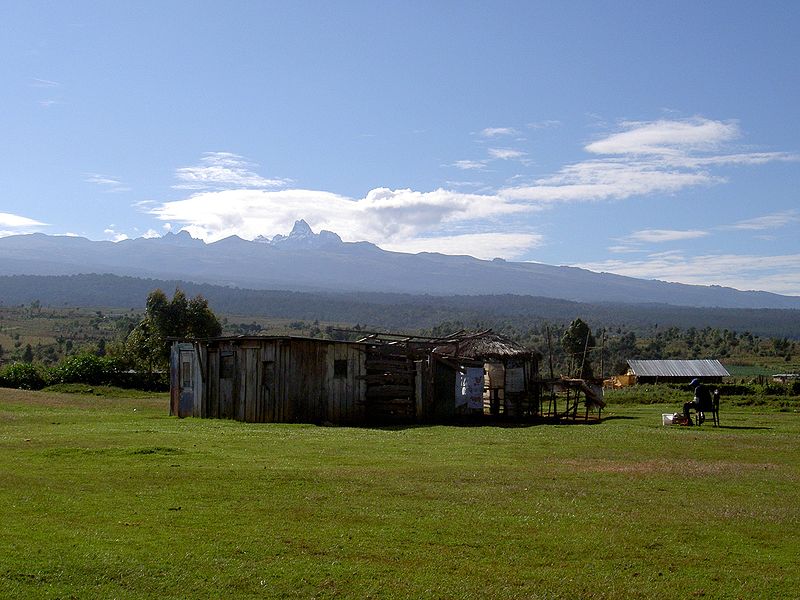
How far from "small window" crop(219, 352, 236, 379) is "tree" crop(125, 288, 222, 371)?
2546 centimetres

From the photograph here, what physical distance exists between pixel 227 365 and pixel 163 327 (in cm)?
2751

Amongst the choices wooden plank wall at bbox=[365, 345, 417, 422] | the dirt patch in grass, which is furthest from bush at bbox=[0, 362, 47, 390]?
the dirt patch in grass

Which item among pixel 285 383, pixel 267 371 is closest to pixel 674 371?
pixel 285 383

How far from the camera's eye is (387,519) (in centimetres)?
1428

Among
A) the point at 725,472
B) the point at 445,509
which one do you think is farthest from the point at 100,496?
the point at 725,472

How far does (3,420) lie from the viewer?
3070 cm

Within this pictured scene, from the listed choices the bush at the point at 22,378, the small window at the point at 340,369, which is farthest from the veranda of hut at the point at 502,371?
the bush at the point at 22,378

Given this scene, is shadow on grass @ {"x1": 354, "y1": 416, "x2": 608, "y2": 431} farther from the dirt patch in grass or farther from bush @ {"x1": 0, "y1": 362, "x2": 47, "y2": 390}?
bush @ {"x1": 0, "y1": 362, "x2": 47, "y2": 390}

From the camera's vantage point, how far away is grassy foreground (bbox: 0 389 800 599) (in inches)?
440

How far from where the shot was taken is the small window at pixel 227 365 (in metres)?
35.2

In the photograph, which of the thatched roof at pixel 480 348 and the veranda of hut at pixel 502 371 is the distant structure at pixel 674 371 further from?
the thatched roof at pixel 480 348

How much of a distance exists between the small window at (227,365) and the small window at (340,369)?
3.79m

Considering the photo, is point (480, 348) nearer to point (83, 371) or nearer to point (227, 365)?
point (227, 365)

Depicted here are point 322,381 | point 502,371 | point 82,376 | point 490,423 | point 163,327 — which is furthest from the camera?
point 163,327
